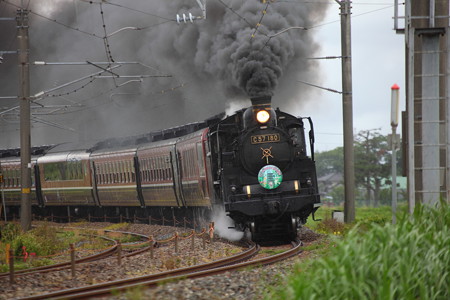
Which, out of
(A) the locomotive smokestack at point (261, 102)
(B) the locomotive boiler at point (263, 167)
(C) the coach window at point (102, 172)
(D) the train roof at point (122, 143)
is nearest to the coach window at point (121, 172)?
(D) the train roof at point (122, 143)

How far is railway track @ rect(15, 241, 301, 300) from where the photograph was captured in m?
10.3

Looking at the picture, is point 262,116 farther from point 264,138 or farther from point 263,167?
point 263,167

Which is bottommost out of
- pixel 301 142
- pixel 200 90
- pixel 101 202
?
pixel 101 202

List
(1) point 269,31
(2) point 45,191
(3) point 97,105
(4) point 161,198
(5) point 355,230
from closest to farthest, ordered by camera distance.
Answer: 1. (5) point 355,230
2. (1) point 269,31
3. (4) point 161,198
4. (2) point 45,191
5. (3) point 97,105

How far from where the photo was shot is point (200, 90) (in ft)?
114

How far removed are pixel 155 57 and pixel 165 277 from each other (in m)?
26.1

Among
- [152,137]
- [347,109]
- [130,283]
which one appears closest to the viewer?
[130,283]

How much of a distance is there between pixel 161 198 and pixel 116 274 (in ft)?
44.7

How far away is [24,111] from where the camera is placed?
2236 centimetres

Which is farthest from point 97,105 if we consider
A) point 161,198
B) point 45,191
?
point 161,198

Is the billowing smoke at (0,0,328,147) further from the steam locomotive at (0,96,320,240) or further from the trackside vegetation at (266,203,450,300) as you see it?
the trackside vegetation at (266,203,450,300)

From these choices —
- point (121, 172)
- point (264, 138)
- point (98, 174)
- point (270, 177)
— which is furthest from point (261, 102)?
point (98, 174)

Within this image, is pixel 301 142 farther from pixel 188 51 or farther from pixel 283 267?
pixel 188 51

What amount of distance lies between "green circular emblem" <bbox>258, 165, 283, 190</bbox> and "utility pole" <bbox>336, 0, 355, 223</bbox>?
193 inches
